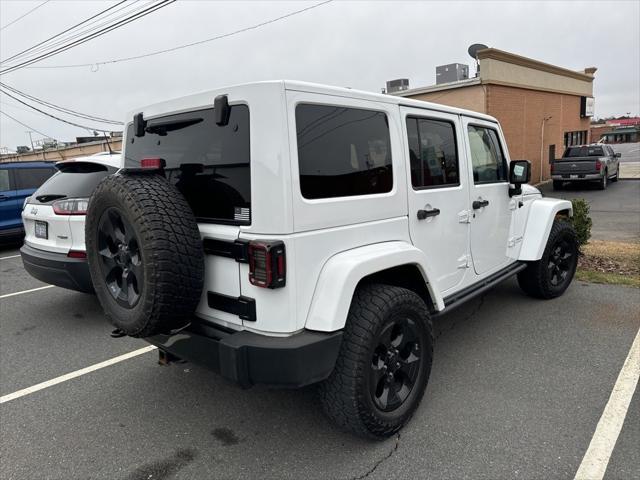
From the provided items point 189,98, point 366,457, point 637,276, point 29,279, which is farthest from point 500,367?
point 29,279

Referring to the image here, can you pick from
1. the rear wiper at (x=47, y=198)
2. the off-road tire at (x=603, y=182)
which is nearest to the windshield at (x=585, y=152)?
the off-road tire at (x=603, y=182)

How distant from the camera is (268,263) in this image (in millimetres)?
2225

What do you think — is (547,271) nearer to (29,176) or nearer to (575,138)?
(29,176)

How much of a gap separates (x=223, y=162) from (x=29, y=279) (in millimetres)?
5745

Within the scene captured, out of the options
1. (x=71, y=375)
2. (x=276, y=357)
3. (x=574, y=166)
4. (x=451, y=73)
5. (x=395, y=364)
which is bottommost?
(x=71, y=375)

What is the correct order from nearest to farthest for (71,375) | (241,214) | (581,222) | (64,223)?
(241,214)
(71,375)
(64,223)
(581,222)

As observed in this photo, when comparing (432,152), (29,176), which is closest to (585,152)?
(432,152)

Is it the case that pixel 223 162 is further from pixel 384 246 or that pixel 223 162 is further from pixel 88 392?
pixel 88 392

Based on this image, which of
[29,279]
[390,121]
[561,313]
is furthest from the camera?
[29,279]

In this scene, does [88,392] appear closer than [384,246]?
No

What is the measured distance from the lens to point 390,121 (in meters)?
2.94

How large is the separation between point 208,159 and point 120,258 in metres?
0.74

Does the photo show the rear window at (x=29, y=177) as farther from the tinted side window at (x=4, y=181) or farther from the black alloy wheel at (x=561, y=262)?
the black alloy wheel at (x=561, y=262)

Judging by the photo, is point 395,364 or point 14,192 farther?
point 14,192
